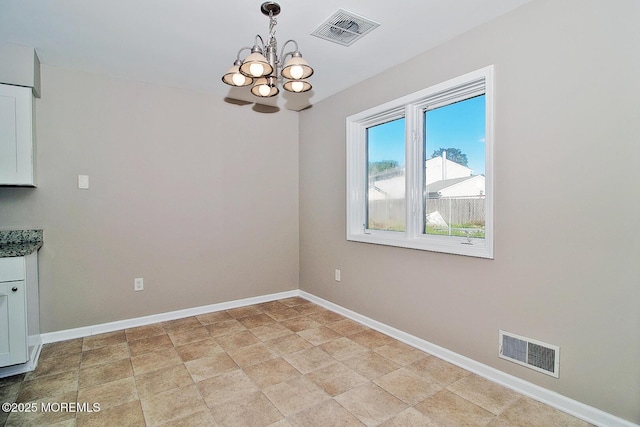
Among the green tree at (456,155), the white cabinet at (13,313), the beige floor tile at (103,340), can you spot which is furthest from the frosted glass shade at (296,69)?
the beige floor tile at (103,340)

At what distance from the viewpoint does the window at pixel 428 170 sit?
2418 millimetres

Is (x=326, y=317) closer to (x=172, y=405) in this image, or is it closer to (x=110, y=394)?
(x=172, y=405)

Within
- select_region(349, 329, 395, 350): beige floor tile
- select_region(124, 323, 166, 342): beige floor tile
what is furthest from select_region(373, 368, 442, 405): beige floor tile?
select_region(124, 323, 166, 342): beige floor tile

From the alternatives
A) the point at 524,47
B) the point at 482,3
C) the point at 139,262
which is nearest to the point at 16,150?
the point at 139,262

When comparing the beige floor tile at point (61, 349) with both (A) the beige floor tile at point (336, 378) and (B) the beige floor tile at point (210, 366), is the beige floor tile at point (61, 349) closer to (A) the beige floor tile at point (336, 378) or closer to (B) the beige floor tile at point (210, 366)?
(B) the beige floor tile at point (210, 366)

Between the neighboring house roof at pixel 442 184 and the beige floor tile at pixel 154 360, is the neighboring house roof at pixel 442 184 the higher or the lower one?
the higher one

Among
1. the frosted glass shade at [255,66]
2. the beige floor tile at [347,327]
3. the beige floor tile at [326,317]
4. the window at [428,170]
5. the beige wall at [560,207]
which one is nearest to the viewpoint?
the beige wall at [560,207]

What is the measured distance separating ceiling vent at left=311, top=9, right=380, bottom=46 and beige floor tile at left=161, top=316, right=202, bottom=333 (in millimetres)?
2858

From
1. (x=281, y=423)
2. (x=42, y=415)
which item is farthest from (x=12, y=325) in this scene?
(x=281, y=423)

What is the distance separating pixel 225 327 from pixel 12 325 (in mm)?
1567

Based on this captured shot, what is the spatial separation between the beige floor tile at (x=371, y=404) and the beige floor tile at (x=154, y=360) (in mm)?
1346

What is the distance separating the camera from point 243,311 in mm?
3705

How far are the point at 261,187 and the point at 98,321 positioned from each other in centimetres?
213

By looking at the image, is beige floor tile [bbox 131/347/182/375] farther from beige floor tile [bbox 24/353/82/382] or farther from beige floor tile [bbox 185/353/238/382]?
beige floor tile [bbox 24/353/82/382]
